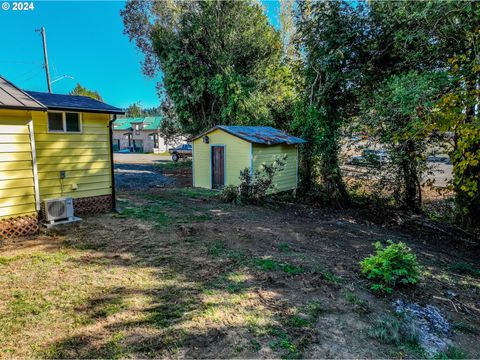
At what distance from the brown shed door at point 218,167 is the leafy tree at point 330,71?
3454mm

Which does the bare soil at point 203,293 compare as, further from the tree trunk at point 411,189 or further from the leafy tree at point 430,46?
the tree trunk at point 411,189

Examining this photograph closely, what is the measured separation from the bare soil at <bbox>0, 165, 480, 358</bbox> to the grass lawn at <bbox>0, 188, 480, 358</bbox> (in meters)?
0.01

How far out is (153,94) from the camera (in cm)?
2064

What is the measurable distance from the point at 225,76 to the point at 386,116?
11.0 meters

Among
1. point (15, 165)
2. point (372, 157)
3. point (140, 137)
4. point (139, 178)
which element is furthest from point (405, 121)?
point (140, 137)

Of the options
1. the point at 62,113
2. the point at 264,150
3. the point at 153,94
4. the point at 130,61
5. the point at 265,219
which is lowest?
the point at 265,219

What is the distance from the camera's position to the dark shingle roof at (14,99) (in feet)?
16.0

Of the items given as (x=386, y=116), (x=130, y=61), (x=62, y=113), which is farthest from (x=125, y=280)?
(x=130, y=61)

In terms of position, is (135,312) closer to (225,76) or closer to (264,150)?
(264,150)

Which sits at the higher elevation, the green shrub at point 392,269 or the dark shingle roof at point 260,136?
the dark shingle roof at point 260,136

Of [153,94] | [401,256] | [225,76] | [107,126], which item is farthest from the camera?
[153,94]

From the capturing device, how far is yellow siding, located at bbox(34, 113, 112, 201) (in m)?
5.91

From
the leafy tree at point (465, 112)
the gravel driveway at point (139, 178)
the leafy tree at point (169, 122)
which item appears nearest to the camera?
the leafy tree at point (465, 112)

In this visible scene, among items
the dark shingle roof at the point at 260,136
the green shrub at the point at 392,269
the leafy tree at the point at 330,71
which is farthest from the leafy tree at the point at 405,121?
the dark shingle roof at the point at 260,136
